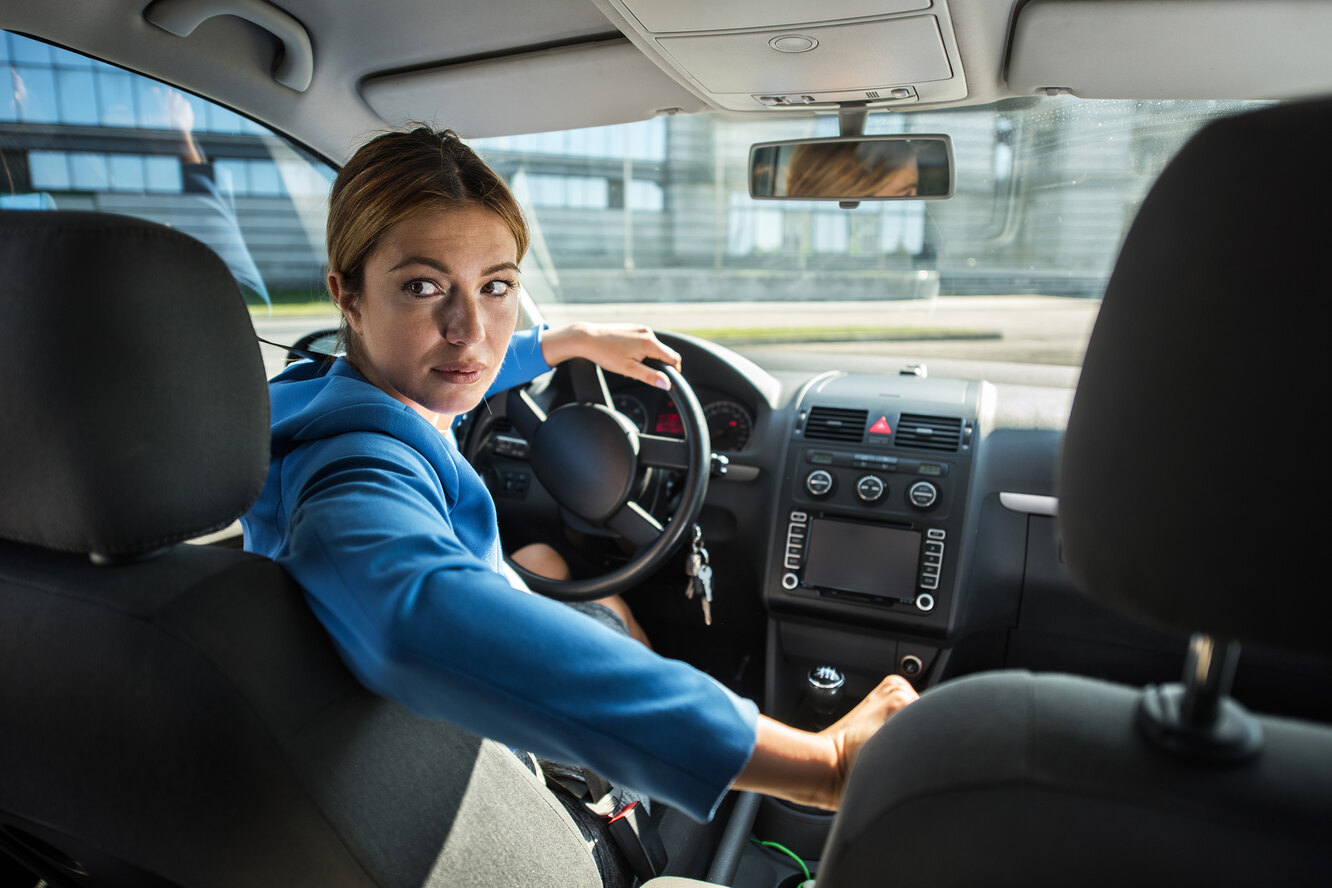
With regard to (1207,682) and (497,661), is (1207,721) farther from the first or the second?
(497,661)

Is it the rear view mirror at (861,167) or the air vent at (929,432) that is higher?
the rear view mirror at (861,167)

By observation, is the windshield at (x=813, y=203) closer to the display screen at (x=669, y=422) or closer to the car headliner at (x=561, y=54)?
the car headliner at (x=561, y=54)

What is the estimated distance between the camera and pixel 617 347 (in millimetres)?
2176

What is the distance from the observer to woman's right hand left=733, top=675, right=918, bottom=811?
2.95 ft

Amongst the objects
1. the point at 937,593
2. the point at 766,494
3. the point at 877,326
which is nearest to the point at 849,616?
the point at 937,593

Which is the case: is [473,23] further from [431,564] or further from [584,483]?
[431,564]

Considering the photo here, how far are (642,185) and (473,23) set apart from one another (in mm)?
9180

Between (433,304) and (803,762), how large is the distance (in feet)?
2.84

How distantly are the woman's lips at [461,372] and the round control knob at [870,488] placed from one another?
132 centimetres

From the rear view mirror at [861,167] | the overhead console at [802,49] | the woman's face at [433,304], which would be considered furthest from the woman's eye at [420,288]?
the rear view mirror at [861,167]

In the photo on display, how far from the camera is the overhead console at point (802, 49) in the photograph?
1590 millimetres

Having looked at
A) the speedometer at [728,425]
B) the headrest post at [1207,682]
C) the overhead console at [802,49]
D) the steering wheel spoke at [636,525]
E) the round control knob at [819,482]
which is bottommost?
the steering wheel spoke at [636,525]

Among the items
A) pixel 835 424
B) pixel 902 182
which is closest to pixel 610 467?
pixel 835 424

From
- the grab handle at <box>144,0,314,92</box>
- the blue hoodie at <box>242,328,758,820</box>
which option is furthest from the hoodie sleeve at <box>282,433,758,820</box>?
the grab handle at <box>144,0,314,92</box>
